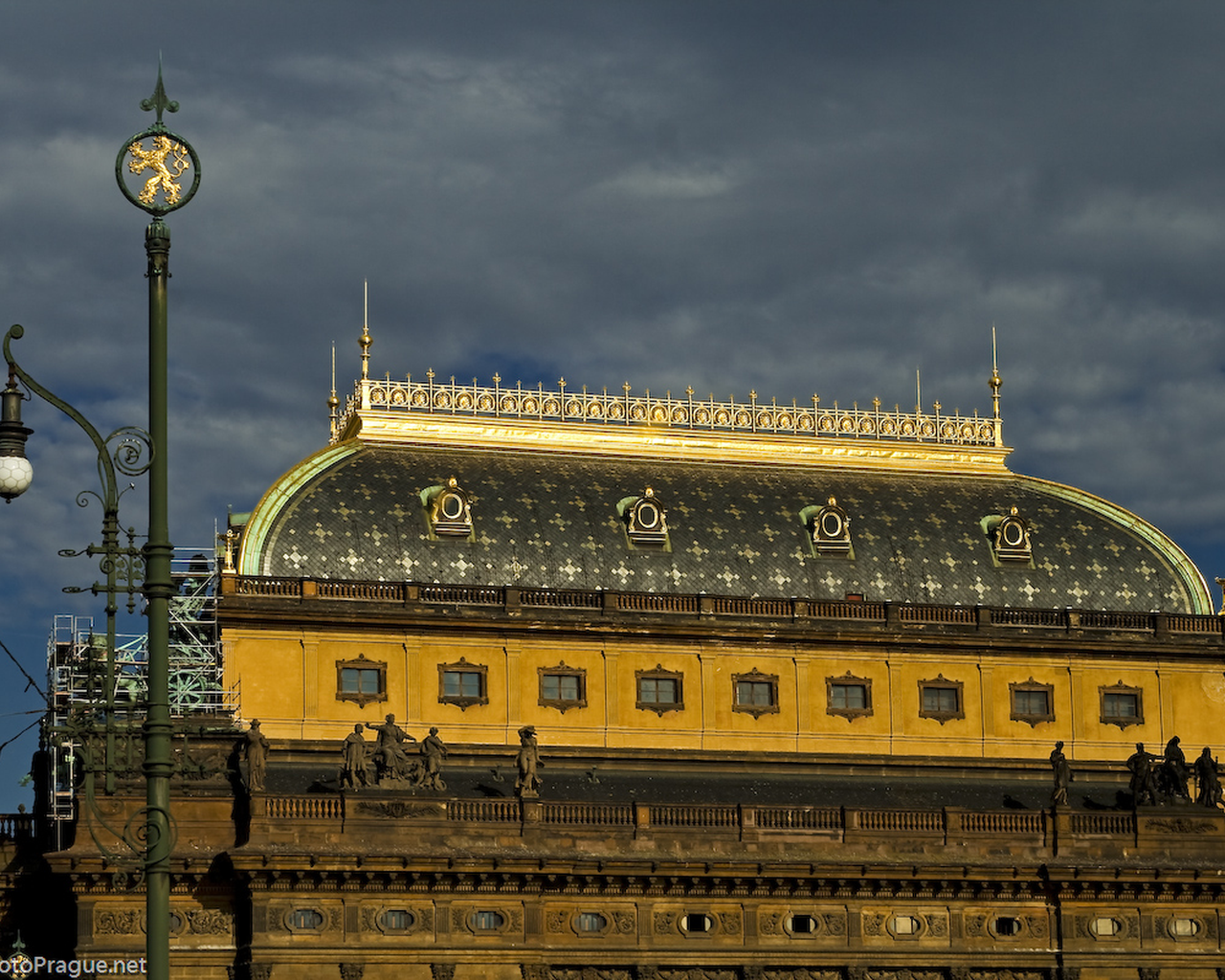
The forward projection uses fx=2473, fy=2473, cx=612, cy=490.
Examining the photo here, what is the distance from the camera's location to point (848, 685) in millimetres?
86125

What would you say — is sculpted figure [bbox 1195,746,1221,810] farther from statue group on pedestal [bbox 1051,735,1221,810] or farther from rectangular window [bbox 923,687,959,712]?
rectangular window [bbox 923,687,959,712]

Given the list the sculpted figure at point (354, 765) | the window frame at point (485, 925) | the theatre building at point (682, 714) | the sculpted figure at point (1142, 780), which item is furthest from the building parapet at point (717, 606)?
the window frame at point (485, 925)

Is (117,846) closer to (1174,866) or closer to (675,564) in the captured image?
(675,564)

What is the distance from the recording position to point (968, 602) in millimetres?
88000

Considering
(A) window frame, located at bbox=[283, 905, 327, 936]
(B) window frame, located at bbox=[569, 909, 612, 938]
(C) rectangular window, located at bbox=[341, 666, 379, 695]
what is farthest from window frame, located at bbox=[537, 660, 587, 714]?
(A) window frame, located at bbox=[283, 905, 327, 936]

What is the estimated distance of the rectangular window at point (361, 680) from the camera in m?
80.6

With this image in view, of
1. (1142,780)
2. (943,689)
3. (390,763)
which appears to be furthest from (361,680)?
(1142,780)

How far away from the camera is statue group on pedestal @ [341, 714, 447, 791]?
7350cm

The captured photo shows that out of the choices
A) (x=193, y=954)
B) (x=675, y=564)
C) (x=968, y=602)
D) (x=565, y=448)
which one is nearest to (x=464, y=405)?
(x=565, y=448)

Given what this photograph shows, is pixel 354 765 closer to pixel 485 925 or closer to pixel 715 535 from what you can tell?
pixel 485 925

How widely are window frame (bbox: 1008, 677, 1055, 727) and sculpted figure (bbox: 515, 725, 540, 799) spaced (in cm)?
2028

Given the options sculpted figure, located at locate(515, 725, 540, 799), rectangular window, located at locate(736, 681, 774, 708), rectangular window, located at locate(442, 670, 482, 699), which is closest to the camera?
sculpted figure, located at locate(515, 725, 540, 799)

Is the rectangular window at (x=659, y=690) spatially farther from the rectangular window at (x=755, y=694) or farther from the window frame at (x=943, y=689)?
the window frame at (x=943, y=689)

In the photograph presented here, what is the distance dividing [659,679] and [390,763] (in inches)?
512
